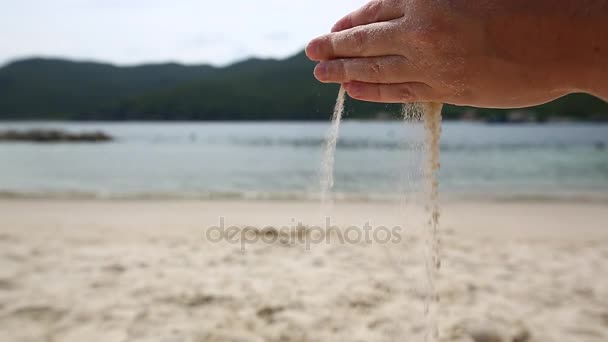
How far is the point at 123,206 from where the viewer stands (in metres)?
8.41


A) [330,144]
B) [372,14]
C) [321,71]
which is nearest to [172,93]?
[330,144]

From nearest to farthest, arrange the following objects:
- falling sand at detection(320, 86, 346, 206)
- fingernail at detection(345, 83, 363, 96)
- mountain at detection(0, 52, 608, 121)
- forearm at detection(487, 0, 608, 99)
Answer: forearm at detection(487, 0, 608, 99) < fingernail at detection(345, 83, 363, 96) < falling sand at detection(320, 86, 346, 206) < mountain at detection(0, 52, 608, 121)

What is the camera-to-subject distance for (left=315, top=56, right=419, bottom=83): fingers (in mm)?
1521

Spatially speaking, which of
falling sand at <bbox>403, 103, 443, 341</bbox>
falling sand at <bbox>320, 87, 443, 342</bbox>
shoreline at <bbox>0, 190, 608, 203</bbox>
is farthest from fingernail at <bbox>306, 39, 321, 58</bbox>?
shoreline at <bbox>0, 190, 608, 203</bbox>

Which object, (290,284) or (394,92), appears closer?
(394,92)

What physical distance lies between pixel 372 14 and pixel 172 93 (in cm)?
11789

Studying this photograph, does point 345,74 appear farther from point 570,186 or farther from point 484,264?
point 570,186

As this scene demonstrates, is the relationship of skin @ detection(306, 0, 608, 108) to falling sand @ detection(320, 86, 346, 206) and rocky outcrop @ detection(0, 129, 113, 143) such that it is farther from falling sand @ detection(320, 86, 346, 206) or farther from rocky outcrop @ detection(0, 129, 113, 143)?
rocky outcrop @ detection(0, 129, 113, 143)

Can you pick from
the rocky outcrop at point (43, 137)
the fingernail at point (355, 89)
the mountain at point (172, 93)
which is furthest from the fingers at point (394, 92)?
the mountain at point (172, 93)

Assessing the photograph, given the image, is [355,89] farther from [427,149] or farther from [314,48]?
[427,149]

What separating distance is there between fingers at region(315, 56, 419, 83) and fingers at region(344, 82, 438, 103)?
0.10 ft

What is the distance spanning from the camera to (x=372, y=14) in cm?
160

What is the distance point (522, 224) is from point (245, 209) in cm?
482

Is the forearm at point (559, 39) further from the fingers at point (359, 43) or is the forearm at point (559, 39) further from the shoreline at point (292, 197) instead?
the shoreline at point (292, 197)
